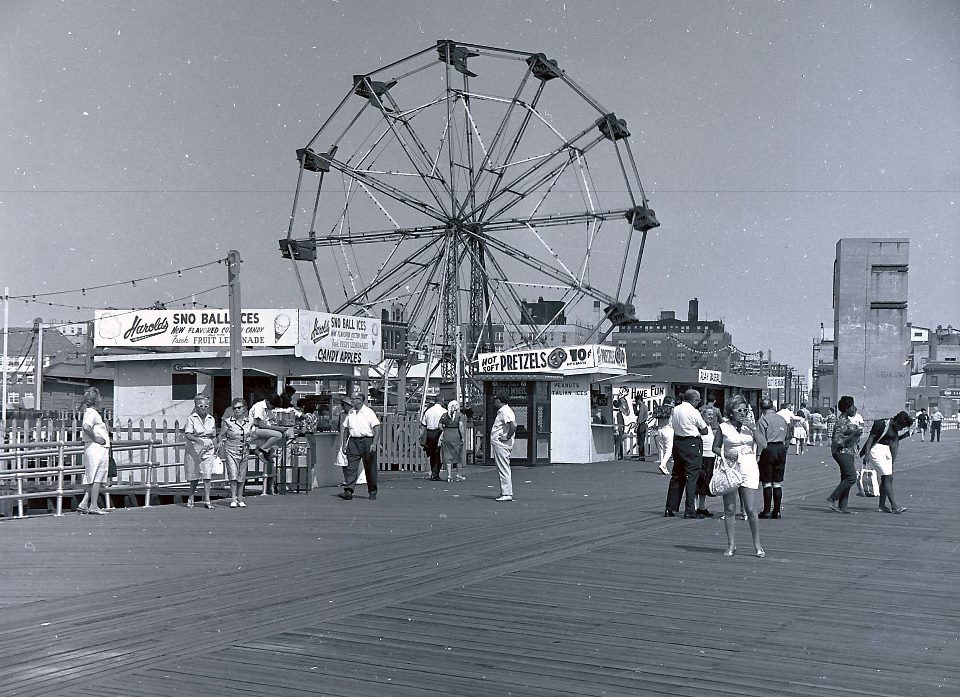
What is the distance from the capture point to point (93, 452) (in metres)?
14.9

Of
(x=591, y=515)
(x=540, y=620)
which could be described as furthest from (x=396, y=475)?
(x=540, y=620)

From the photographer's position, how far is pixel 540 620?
7844mm

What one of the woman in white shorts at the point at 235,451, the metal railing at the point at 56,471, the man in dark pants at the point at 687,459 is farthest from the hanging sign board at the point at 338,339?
the man in dark pants at the point at 687,459

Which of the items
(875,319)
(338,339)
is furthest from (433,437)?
(875,319)

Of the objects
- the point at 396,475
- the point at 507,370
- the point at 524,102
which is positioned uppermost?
the point at 524,102

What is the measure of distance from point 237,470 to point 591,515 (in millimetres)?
5201

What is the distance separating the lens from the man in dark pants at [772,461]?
15.3 m

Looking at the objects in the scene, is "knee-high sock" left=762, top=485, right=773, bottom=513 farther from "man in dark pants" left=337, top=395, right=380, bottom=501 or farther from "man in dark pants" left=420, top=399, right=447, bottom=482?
"man in dark pants" left=420, top=399, right=447, bottom=482

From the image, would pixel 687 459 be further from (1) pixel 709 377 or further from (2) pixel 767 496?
(1) pixel 709 377

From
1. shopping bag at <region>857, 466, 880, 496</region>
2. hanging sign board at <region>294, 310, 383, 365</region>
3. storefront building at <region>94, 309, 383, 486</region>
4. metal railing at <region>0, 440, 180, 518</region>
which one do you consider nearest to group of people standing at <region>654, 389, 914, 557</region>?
shopping bag at <region>857, 466, 880, 496</region>

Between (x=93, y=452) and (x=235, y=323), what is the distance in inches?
309

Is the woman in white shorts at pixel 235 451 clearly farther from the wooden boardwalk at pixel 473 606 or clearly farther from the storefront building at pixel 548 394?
the storefront building at pixel 548 394

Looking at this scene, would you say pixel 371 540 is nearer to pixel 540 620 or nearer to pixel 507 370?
pixel 540 620

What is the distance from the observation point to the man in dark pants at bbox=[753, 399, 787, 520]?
50.2 ft
